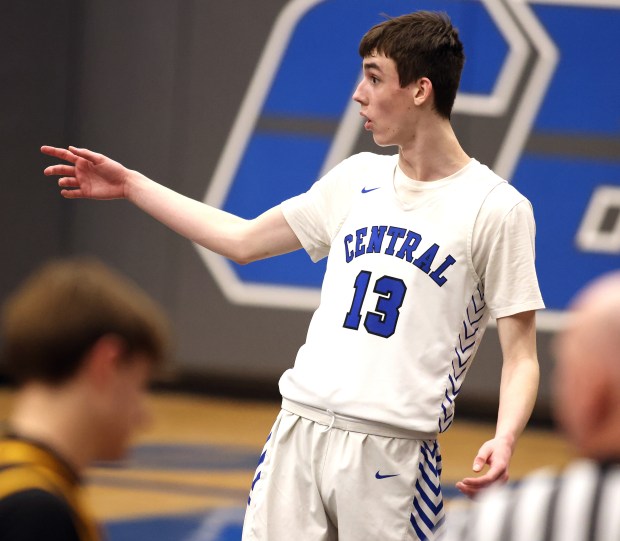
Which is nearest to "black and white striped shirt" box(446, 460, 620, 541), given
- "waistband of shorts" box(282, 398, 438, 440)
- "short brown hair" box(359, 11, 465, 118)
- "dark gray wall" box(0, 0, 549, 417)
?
"waistband of shorts" box(282, 398, 438, 440)

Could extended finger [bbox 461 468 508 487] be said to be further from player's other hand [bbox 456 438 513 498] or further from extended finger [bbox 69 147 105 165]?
extended finger [bbox 69 147 105 165]

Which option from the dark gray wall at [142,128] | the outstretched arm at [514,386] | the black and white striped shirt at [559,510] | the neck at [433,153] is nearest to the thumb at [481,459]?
the outstretched arm at [514,386]

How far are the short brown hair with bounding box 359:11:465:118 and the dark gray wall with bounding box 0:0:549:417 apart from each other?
5628mm

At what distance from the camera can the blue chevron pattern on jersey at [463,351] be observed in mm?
3309

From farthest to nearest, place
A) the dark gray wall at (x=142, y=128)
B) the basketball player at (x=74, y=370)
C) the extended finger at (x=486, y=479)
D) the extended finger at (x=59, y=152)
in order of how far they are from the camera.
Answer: the dark gray wall at (x=142, y=128), the extended finger at (x=59, y=152), the extended finger at (x=486, y=479), the basketball player at (x=74, y=370)

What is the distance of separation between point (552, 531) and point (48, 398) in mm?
765

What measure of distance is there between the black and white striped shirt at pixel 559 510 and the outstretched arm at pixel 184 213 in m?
1.95

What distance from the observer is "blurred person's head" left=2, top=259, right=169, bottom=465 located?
5.90 ft

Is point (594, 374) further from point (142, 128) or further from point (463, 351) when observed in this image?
point (142, 128)

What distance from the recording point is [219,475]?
23.6 ft

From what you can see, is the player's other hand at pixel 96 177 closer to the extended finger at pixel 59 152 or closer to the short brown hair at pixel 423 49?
the extended finger at pixel 59 152

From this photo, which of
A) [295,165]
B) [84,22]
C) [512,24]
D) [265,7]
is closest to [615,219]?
[512,24]

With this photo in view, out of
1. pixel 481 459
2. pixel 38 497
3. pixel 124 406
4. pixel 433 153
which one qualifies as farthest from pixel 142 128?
pixel 38 497

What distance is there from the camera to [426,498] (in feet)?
10.9
